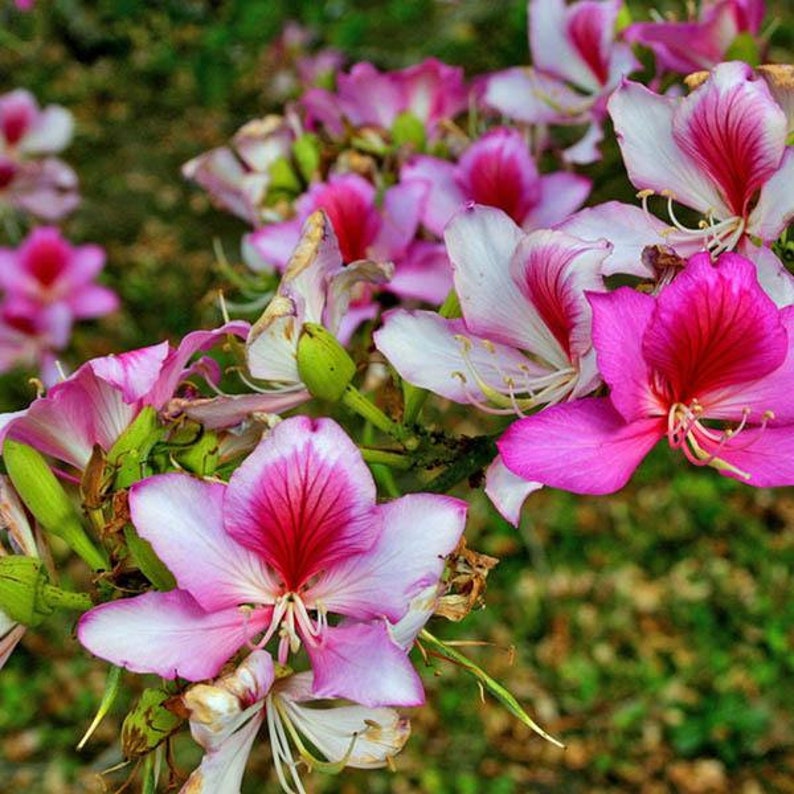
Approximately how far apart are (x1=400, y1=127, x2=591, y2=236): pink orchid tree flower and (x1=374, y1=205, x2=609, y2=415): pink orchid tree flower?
0.36 m

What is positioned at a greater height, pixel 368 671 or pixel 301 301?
pixel 301 301

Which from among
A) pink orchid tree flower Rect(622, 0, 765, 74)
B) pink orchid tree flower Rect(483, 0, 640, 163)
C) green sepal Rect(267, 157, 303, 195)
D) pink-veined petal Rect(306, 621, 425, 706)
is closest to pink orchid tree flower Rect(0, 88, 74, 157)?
green sepal Rect(267, 157, 303, 195)

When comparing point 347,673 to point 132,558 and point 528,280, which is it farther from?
point 528,280

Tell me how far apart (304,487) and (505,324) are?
0.69ft

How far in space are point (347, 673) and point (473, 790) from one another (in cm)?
193

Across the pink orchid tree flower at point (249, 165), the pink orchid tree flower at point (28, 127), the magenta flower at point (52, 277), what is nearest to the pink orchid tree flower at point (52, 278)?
the magenta flower at point (52, 277)

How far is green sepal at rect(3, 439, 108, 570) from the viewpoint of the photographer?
0.89 m

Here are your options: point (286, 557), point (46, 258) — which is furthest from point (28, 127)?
point (286, 557)

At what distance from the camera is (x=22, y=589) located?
2.80 ft

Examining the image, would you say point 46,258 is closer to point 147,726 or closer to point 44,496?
point 44,496

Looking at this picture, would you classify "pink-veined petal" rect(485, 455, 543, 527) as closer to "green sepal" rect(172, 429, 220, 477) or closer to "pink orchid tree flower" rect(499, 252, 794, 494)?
"pink orchid tree flower" rect(499, 252, 794, 494)

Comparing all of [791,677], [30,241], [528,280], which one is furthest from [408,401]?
[791,677]

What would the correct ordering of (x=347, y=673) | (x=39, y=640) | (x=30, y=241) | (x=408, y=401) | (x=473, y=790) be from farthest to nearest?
(x=39, y=640) < (x=473, y=790) < (x=30, y=241) < (x=408, y=401) < (x=347, y=673)

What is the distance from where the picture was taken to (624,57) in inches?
52.5
